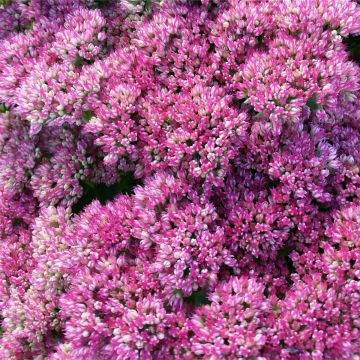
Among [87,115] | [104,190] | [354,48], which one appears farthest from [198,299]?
[354,48]

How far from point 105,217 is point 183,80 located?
2.16 ft

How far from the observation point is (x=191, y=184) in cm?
205

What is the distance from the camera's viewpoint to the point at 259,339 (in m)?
1.80

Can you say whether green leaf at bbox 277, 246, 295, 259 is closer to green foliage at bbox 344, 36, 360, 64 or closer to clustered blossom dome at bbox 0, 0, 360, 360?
clustered blossom dome at bbox 0, 0, 360, 360

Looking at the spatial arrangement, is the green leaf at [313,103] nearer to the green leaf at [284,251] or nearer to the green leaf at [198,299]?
the green leaf at [284,251]

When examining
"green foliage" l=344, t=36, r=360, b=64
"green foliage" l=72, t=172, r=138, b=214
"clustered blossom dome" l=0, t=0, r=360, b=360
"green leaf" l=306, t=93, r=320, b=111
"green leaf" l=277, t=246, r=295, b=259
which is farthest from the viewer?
"green foliage" l=344, t=36, r=360, b=64

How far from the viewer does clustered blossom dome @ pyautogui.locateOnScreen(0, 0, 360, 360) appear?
1.89 meters

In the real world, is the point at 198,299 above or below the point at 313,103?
below

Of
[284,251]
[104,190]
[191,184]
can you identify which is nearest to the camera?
[191,184]

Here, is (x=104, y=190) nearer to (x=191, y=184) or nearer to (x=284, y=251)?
(x=191, y=184)

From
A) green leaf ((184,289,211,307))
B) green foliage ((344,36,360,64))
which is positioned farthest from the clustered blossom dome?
green foliage ((344,36,360,64))

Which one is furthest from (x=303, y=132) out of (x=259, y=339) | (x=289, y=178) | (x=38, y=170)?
(x=38, y=170)

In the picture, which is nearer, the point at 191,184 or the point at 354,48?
the point at 191,184

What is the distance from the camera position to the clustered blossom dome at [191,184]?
189cm
